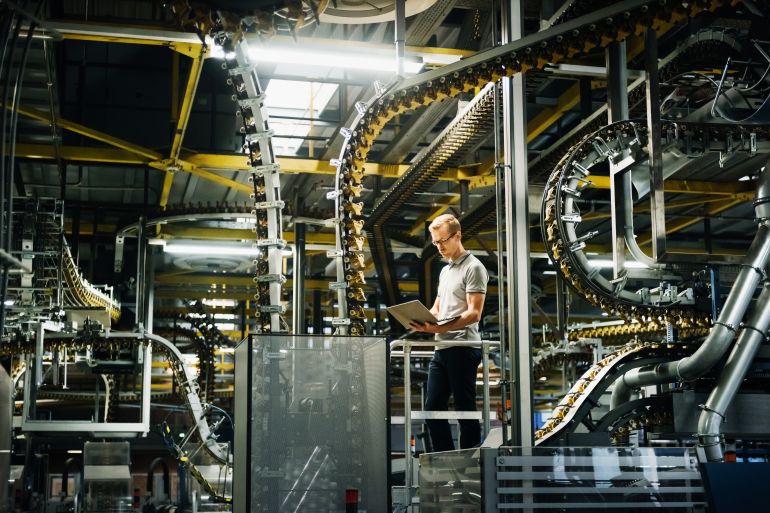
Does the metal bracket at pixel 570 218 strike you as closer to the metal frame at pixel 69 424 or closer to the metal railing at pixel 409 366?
the metal railing at pixel 409 366

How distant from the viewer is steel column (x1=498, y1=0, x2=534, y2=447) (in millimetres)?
5930

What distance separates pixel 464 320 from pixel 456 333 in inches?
11.7

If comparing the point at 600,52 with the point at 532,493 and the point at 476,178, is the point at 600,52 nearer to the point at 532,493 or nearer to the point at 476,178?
the point at 476,178

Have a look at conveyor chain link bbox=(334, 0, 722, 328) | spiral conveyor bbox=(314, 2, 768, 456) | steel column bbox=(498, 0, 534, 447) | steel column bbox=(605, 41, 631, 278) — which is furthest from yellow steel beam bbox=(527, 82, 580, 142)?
steel column bbox=(498, 0, 534, 447)

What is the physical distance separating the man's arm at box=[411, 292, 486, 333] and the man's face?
1.18ft

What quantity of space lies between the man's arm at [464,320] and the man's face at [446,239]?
0.36 meters

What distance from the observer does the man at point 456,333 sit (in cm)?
646

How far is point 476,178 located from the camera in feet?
37.4

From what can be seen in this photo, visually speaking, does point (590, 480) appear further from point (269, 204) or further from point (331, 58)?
point (331, 58)

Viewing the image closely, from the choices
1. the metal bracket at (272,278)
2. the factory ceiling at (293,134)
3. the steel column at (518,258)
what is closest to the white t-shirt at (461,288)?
the steel column at (518,258)

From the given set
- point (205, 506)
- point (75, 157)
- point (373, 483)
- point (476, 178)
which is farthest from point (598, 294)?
point (205, 506)

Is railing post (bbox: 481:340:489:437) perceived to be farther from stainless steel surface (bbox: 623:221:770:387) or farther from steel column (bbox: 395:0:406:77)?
steel column (bbox: 395:0:406:77)

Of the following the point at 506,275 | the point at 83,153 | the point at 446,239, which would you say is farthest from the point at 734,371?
the point at 83,153

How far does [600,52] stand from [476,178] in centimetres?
300
